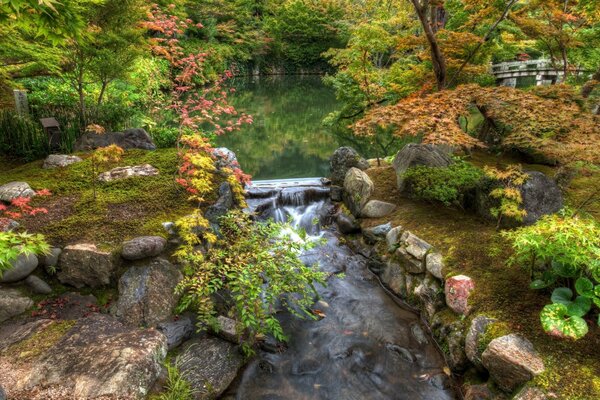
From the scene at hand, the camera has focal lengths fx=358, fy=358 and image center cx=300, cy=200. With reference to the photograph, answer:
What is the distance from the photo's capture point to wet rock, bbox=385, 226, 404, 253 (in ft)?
20.1

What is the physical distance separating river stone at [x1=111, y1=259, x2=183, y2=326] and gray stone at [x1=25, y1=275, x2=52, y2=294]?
874 mm

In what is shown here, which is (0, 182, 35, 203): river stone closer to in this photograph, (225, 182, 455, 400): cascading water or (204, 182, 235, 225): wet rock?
(204, 182, 235, 225): wet rock

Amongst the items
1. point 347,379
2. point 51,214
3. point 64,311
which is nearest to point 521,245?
point 347,379

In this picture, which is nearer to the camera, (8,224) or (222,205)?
(8,224)

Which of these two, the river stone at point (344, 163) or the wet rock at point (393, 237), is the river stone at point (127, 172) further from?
the wet rock at point (393, 237)

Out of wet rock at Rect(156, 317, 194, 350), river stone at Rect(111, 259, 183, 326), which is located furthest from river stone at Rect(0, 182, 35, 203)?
wet rock at Rect(156, 317, 194, 350)

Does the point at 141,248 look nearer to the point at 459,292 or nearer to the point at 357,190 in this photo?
the point at 459,292

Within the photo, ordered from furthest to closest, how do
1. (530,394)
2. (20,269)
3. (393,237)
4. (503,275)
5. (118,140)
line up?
(118,140), (393,237), (503,275), (20,269), (530,394)

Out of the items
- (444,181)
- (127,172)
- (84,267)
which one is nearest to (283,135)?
(127,172)

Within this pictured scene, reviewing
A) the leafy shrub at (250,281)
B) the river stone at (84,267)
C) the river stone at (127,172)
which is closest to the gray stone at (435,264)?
the leafy shrub at (250,281)

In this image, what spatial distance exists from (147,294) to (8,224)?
2274mm

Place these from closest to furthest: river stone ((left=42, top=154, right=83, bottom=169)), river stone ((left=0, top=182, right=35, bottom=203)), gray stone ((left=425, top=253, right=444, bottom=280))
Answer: gray stone ((left=425, top=253, right=444, bottom=280)), river stone ((left=0, top=182, right=35, bottom=203)), river stone ((left=42, top=154, right=83, bottom=169))

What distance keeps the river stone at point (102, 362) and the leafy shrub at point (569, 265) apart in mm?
3985

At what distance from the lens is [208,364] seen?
13.6ft
